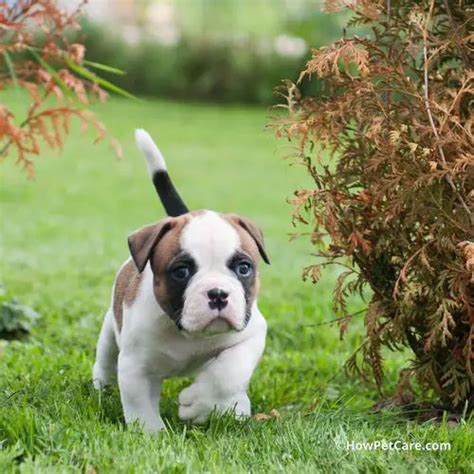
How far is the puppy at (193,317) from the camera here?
416cm

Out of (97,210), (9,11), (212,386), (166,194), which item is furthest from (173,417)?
(97,210)

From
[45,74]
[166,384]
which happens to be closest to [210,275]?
[166,384]

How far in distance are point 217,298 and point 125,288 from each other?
83 centimetres

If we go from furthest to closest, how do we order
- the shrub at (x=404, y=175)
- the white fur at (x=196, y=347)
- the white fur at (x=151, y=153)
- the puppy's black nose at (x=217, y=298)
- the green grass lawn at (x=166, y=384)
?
the white fur at (x=151, y=153), the shrub at (x=404, y=175), the white fur at (x=196, y=347), the puppy's black nose at (x=217, y=298), the green grass lawn at (x=166, y=384)

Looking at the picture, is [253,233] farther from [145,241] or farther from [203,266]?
[145,241]

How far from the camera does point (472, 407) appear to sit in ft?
15.5

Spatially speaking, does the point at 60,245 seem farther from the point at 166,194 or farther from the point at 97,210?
the point at 166,194

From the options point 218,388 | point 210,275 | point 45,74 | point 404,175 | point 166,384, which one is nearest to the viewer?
point 210,275

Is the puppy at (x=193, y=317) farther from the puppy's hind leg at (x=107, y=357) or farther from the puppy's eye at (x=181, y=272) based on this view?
the puppy's hind leg at (x=107, y=357)

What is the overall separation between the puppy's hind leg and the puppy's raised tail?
60cm

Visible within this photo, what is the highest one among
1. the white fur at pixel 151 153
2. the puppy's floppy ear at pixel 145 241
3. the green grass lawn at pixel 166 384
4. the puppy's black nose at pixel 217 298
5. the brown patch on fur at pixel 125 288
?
the white fur at pixel 151 153

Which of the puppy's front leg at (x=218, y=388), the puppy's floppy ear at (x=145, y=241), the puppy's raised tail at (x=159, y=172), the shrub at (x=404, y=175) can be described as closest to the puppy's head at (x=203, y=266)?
the puppy's floppy ear at (x=145, y=241)

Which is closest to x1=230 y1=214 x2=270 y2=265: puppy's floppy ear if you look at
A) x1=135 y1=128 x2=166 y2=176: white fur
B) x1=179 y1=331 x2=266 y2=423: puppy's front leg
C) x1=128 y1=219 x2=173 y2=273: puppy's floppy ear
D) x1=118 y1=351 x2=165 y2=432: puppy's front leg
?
x1=128 y1=219 x2=173 y2=273: puppy's floppy ear

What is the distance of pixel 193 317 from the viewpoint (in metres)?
4.11
